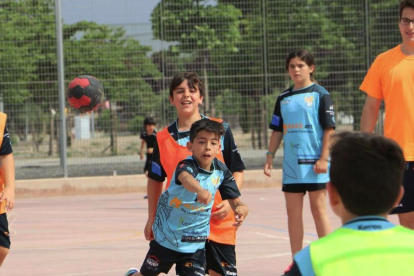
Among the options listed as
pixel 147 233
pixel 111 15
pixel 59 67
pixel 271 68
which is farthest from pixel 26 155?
pixel 147 233

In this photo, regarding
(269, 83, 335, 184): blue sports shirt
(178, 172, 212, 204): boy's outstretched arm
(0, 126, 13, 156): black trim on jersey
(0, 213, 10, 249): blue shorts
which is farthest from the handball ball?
(178, 172, 212, 204): boy's outstretched arm

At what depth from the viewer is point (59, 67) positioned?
18.5 m

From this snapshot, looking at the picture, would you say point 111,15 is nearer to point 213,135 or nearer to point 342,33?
point 342,33

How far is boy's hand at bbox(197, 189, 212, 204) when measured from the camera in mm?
5020

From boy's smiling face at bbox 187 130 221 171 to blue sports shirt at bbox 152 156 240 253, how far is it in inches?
1.7

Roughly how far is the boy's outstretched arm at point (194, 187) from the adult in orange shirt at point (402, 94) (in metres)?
1.85

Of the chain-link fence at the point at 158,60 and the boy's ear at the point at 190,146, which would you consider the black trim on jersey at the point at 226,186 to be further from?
the chain-link fence at the point at 158,60

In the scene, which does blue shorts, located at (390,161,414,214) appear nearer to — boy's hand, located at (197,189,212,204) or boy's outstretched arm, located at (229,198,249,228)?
boy's outstretched arm, located at (229,198,249,228)

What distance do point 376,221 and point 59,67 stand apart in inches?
653

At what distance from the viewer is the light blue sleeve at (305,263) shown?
2.35 metres

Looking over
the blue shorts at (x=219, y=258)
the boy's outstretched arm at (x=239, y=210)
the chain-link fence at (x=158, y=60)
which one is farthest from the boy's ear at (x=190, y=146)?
the chain-link fence at (x=158, y=60)

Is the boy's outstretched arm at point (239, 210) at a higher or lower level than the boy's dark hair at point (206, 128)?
lower

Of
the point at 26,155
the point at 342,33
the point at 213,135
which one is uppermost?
the point at 342,33

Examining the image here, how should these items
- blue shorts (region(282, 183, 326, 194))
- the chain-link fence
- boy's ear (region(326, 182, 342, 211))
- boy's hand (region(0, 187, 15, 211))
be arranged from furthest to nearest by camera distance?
the chain-link fence < blue shorts (region(282, 183, 326, 194)) < boy's hand (region(0, 187, 15, 211)) < boy's ear (region(326, 182, 342, 211))
